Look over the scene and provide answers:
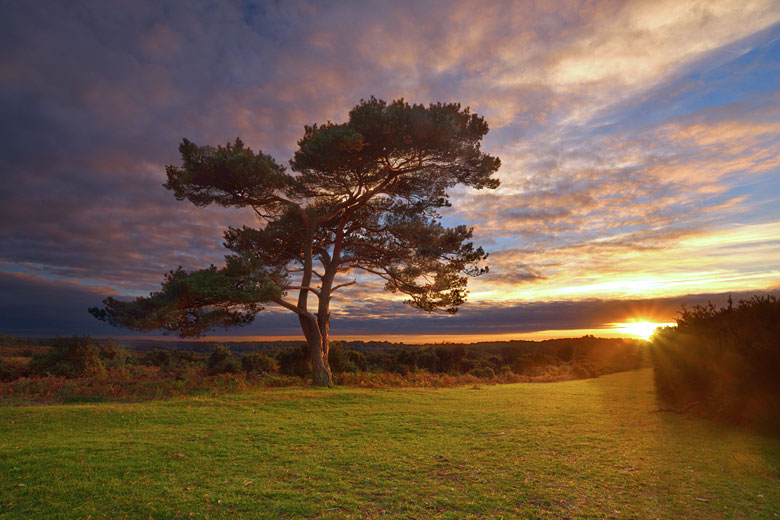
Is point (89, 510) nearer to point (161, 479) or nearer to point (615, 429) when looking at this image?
point (161, 479)

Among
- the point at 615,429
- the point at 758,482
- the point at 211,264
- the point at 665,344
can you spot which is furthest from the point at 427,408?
the point at 211,264

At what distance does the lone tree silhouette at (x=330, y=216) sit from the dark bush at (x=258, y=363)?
8.21 m

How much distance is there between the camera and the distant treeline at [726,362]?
858 centimetres

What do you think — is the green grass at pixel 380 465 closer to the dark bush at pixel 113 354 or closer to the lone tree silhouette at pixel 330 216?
the lone tree silhouette at pixel 330 216

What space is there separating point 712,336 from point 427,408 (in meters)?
7.63

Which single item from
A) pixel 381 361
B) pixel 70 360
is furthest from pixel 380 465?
pixel 381 361

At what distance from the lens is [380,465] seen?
6555 mm

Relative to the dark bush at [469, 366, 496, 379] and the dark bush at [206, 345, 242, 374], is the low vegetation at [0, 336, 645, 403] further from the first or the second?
the dark bush at [469, 366, 496, 379]

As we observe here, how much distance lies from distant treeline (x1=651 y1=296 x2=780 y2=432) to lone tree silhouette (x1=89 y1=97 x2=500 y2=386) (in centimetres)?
980

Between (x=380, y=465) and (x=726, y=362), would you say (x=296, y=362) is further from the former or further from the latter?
(x=726, y=362)

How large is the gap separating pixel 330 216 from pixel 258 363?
13010mm

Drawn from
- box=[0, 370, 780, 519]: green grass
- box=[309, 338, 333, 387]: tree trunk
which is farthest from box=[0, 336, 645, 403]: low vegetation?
box=[0, 370, 780, 519]: green grass

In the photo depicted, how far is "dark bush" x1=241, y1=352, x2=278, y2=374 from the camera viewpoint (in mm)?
25848

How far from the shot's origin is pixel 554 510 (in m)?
4.89
